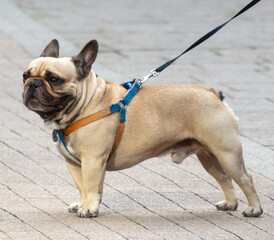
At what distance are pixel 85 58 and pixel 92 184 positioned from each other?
86 centimetres

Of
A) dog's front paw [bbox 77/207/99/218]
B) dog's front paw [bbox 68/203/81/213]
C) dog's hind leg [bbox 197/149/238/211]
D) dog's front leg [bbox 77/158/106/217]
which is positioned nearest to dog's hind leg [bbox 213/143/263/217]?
dog's hind leg [bbox 197/149/238/211]

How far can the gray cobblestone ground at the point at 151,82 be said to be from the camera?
532 cm

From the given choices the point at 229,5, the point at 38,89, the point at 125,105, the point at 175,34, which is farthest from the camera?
the point at 229,5

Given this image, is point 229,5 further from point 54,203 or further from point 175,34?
point 54,203

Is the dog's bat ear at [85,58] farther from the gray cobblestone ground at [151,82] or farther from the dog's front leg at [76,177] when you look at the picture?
the gray cobblestone ground at [151,82]

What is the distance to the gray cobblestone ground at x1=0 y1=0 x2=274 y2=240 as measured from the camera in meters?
5.32

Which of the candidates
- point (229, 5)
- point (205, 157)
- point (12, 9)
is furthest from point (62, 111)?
point (229, 5)

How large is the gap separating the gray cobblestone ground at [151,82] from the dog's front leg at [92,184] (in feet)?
0.25

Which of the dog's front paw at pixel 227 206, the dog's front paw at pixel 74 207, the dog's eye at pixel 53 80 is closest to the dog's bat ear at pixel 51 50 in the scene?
the dog's eye at pixel 53 80

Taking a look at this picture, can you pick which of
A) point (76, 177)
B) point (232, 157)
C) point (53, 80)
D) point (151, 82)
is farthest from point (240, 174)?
point (151, 82)

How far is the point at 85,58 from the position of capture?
529cm

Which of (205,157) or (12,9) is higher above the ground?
(205,157)

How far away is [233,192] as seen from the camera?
5.70 metres

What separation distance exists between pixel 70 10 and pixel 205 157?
31.5 ft
